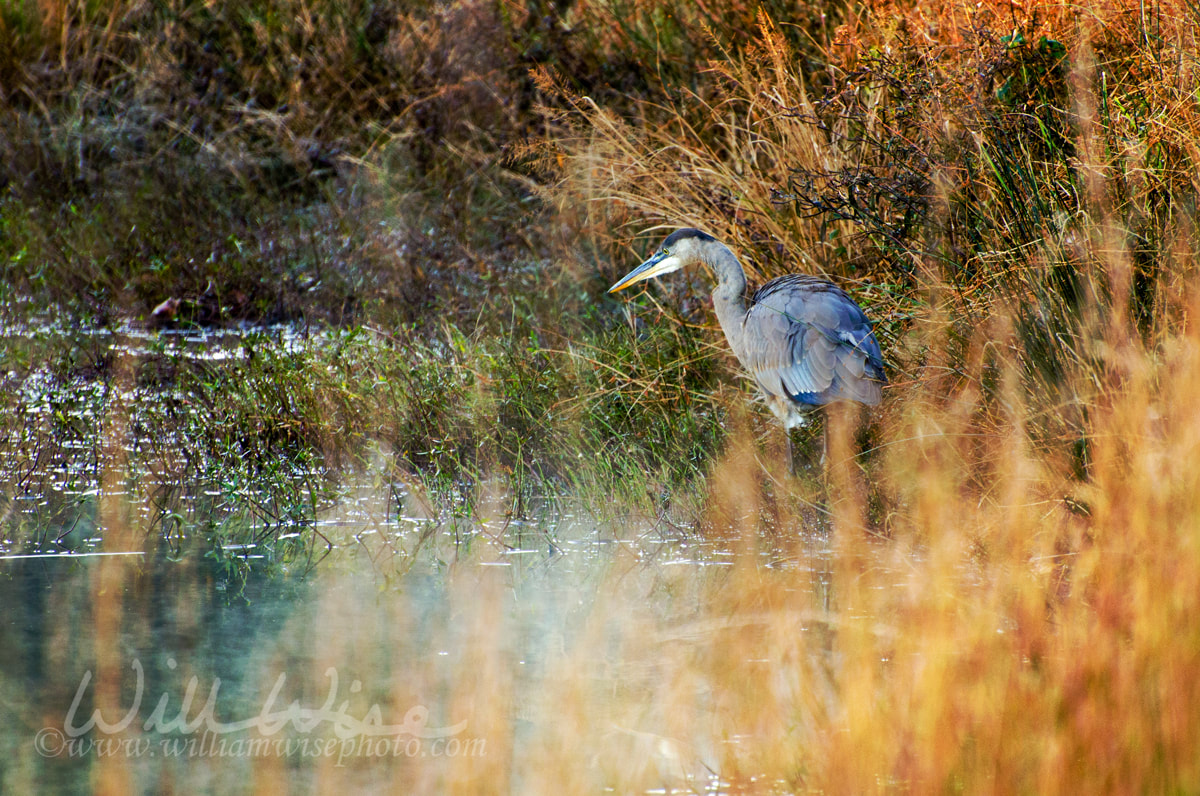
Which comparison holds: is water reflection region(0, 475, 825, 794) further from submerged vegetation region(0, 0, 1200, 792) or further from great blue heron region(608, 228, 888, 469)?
great blue heron region(608, 228, 888, 469)

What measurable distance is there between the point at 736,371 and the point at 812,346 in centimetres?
96

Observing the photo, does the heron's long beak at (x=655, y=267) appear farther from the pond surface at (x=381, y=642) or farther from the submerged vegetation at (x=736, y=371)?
the pond surface at (x=381, y=642)

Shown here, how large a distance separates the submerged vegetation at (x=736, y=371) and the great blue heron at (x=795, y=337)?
20 centimetres

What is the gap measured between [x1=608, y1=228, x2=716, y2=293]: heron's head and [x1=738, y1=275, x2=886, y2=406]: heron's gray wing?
0.39 metres

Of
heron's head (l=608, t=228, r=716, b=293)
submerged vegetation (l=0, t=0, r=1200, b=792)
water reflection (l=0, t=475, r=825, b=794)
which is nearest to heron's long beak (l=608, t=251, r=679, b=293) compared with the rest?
heron's head (l=608, t=228, r=716, b=293)

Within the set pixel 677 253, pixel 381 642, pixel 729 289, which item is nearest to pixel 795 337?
pixel 729 289

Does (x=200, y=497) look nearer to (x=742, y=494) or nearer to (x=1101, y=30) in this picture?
(x=742, y=494)

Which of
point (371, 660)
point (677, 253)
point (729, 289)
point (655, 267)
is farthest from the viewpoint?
point (655, 267)

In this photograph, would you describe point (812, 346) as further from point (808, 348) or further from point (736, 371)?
point (736, 371)

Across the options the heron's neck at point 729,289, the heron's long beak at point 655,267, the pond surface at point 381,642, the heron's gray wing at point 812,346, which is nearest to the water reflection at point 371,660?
the pond surface at point 381,642

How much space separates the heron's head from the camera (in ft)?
16.6

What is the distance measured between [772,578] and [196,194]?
5.72 metres

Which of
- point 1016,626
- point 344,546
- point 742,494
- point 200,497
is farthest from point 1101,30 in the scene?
point 200,497

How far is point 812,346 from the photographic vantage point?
14.8 feet
